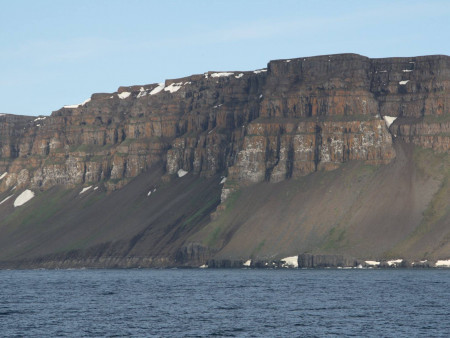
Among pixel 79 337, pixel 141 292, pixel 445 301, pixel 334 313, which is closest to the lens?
pixel 79 337

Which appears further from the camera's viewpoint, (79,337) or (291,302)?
(291,302)

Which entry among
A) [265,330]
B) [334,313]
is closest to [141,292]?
[334,313]

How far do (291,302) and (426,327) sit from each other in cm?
3802

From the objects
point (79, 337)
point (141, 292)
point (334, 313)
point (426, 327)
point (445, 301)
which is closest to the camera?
point (79, 337)

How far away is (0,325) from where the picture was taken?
5236 inches

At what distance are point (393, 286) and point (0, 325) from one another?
8763 cm

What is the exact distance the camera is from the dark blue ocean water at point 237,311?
12656 centimetres

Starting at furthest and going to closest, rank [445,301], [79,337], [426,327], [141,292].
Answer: [141,292] < [445,301] < [426,327] < [79,337]

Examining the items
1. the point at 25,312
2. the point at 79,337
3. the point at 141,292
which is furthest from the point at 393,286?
the point at 79,337

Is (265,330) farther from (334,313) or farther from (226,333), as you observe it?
(334,313)

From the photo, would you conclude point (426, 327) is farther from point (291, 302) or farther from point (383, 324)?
point (291, 302)

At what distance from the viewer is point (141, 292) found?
191750 mm

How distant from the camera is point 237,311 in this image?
5881 inches

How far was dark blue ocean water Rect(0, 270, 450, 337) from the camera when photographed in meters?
127
